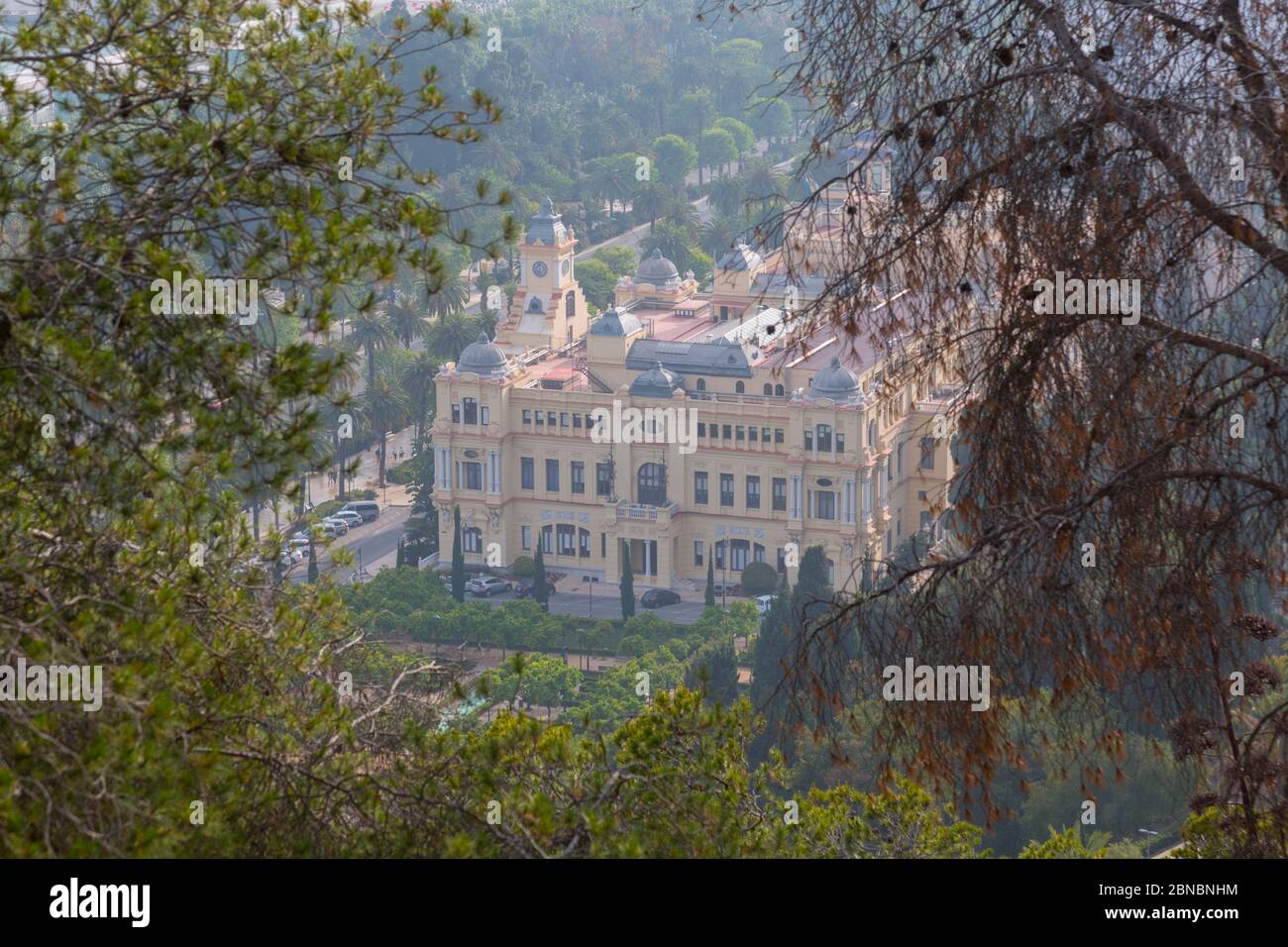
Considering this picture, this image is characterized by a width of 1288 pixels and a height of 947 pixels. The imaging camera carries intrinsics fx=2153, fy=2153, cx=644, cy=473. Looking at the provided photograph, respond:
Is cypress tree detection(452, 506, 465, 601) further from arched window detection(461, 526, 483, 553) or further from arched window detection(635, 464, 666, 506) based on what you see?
arched window detection(635, 464, 666, 506)

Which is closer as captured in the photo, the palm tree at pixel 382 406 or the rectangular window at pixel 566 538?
the rectangular window at pixel 566 538

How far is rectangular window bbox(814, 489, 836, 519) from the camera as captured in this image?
281 feet

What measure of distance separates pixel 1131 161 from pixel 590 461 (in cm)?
7584

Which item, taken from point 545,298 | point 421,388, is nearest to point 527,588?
point 421,388

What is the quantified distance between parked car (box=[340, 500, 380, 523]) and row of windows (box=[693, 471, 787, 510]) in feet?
53.0

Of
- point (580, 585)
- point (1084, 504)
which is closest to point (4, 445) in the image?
point (1084, 504)

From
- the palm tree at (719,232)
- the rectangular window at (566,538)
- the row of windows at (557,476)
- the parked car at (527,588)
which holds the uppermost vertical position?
→ the palm tree at (719,232)

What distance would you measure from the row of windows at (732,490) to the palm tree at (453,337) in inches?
721

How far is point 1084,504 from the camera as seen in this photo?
502 inches

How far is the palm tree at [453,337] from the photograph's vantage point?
10162cm

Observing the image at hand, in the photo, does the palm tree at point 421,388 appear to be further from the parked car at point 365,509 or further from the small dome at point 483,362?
the small dome at point 483,362

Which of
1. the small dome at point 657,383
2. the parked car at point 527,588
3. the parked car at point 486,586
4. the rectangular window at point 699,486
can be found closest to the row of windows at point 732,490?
the rectangular window at point 699,486

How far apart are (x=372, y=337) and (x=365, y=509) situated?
36.2ft

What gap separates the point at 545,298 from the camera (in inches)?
3831
